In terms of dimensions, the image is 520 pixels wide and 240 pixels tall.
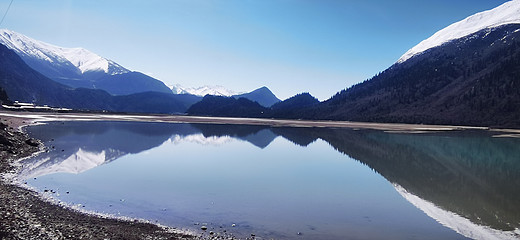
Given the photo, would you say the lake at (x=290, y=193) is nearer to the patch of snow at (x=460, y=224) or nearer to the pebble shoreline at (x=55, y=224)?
the patch of snow at (x=460, y=224)

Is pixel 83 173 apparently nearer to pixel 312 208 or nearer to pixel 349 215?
pixel 312 208

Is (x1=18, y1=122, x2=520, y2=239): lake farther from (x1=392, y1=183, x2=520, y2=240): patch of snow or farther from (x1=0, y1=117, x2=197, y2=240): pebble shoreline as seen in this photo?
(x1=0, y1=117, x2=197, y2=240): pebble shoreline

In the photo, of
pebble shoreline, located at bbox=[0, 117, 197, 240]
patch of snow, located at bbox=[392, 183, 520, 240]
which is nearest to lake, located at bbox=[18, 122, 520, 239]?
patch of snow, located at bbox=[392, 183, 520, 240]

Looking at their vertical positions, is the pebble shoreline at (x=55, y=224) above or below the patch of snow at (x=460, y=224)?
above

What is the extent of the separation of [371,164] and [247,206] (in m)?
27.9

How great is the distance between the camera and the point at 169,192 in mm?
25719

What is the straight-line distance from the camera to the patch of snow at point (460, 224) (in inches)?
738

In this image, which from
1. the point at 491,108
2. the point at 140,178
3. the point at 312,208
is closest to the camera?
the point at 312,208

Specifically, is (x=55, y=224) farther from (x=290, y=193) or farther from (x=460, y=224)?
(x=460, y=224)

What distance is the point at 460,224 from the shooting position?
2066 cm

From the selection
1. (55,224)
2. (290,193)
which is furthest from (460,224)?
(55,224)

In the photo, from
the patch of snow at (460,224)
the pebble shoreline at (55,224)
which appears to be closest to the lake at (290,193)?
the patch of snow at (460,224)

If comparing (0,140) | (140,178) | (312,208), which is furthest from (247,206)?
(0,140)

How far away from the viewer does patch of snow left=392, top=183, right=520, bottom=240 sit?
61.5ft
